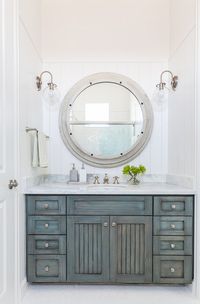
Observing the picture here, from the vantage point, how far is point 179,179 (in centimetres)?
246

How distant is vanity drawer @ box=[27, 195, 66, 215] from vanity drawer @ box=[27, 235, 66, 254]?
0.19m

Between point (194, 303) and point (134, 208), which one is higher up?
point (134, 208)

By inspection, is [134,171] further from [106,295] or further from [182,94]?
[106,295]

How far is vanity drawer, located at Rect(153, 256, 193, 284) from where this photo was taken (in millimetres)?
2193

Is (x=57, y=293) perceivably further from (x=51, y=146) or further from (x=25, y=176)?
(x=51, y=146)

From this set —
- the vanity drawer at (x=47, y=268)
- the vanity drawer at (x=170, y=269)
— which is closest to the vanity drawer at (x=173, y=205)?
the vanity drawer at (x=170, y=269)

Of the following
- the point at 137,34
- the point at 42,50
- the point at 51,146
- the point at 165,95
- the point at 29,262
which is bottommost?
the point at 29,262

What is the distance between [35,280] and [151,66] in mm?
2210

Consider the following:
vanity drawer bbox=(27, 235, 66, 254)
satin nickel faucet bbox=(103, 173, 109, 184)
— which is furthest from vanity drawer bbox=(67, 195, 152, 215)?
satin nickel faucet bbox=(103, 173, 109, 184)

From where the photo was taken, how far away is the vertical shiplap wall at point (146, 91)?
9.15ft

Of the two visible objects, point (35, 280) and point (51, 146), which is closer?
point (35, 280)

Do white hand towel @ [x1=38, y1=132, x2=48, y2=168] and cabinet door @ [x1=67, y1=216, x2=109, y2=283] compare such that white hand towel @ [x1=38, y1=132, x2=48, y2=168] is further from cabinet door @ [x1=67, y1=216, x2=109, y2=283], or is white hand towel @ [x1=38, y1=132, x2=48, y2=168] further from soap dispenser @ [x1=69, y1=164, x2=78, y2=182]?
cabinet door @ [x1=67, y1=216, x2=109, y2=283]

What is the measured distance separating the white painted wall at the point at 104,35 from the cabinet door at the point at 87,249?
158 centimetres

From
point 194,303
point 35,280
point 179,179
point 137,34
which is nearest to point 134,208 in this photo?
point 179,179
